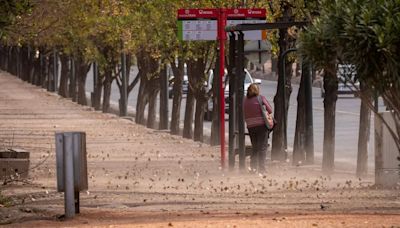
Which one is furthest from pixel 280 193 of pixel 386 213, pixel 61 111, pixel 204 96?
pixel 61 111

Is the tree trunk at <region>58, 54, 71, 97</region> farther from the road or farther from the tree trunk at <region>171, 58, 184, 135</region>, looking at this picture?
the tree trunk at <region>171, 58, 184, 135</region>

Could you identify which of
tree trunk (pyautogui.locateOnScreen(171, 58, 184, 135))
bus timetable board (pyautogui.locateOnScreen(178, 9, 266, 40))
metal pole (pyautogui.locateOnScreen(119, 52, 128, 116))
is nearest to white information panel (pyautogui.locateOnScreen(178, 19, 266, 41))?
bus timetable board (pyautogui.locateOnScreen(178, 9, 266, 40))

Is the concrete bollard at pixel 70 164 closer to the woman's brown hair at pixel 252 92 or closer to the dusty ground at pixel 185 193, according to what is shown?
the dusty ground at pixel 185 193

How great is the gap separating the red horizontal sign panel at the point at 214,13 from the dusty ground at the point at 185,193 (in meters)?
2.70

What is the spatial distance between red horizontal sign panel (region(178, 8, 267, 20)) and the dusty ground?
270cm

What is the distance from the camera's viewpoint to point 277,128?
79.1 ft

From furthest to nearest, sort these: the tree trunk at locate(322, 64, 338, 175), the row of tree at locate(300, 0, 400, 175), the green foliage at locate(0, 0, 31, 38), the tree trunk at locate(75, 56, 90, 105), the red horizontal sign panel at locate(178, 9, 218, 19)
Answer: the tree trunk at locate(75, 56, 90, 105) → the tree trunk at locate(322, 64, 338, 175) → the red horizontal sign panel at locate(178, 9, 218, 19) → the green foliage at locate(0, 0, 31, 38) → the row of tree at locate(300, 0, 400, 175)

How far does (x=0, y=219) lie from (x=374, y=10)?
4874 mm

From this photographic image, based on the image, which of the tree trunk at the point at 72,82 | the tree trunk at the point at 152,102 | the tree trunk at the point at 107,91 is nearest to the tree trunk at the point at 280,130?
the tree trunk at the point at 152,102

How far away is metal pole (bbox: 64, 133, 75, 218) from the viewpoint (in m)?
12.9

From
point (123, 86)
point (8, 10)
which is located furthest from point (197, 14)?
point (123, 86)

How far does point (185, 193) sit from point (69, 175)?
13.9ft

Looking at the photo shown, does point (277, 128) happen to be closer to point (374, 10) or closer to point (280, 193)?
point (280, 193)

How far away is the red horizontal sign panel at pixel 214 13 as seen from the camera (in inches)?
843
